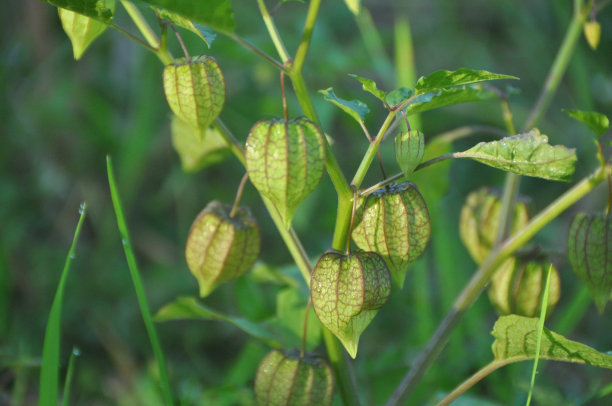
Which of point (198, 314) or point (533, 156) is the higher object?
point (533, 156)

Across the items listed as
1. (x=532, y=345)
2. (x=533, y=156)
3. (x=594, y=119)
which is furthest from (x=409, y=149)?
(x=532, y=345)

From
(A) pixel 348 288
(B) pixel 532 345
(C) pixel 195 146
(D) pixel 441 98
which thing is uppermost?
(D) pixel 441 98

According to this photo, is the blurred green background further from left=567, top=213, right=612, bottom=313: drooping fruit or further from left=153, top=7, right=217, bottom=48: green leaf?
left=153, top=7, right=217, bottom=48: green leaf

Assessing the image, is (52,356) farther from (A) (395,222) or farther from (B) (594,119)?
(B) (594,119)

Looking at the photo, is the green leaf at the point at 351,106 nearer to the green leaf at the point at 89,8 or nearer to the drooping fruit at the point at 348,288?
the drooping fruit at the point at 348,288

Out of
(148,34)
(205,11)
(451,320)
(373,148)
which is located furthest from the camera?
→ (451,320)

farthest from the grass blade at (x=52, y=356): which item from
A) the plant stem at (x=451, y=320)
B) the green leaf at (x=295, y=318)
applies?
the plant stem at (x=451, y=320)
